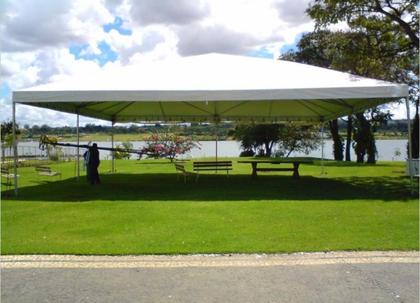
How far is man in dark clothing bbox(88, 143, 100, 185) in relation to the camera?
1683 cm

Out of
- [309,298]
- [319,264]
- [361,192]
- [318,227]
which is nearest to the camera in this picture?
[309,298]

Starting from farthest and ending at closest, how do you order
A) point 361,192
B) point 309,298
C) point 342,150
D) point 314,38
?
point 342,150 → point 314,38 → point 361,192 → point 309,298

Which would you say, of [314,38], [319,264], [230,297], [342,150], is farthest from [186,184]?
[342,150]

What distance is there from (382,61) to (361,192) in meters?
7.31

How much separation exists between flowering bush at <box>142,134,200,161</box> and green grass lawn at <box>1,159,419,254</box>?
53.8ft

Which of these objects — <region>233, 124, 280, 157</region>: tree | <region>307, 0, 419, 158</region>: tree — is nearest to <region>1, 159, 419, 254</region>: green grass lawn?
<region>307, 0, 419, 158</region>: tree

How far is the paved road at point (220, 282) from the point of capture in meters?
5.33

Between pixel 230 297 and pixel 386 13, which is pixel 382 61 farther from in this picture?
pixel 230 297

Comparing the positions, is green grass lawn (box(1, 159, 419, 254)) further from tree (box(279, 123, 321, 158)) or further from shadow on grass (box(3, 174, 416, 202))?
tree (box(279, 123, 321, 158))

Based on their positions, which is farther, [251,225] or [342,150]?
[342,150]

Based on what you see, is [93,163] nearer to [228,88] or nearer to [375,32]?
[228,88]

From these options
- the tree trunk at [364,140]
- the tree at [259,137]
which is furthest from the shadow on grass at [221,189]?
the tree at [259,137]

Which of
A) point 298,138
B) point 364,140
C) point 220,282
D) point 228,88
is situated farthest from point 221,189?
point 298,138

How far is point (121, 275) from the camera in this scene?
6.16 metres
